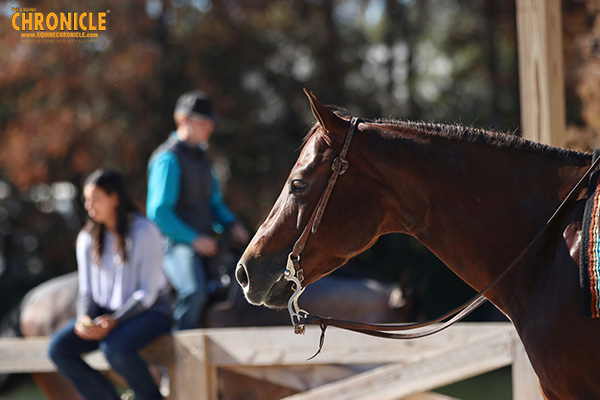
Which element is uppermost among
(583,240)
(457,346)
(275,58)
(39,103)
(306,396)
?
(275,58)

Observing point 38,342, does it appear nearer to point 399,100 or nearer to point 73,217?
point 73,217

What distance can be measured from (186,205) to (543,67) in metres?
2.54

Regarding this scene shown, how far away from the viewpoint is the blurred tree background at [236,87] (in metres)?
10.0

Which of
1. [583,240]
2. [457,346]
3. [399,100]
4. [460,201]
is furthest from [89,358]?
[399,100]

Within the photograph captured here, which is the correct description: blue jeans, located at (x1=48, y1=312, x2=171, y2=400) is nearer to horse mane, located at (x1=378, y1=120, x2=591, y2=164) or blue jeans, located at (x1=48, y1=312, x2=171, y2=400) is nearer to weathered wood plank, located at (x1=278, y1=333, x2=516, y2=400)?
weathered wood plank, located at (x1=278, y1=333, x2=516, y2=400)

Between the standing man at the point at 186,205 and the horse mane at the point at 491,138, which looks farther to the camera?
the standing man at the point at 186,205

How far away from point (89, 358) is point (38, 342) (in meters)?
0.40

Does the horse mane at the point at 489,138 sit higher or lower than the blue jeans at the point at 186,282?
higher

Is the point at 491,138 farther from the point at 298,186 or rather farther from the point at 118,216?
the point at 118,216

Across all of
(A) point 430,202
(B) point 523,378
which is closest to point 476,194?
(A) point 430,202

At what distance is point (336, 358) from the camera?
4.13 metres

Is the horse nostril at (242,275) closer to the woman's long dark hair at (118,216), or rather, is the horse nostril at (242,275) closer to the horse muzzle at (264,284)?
the horse muzzle at (264,284)

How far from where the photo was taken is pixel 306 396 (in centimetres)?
402

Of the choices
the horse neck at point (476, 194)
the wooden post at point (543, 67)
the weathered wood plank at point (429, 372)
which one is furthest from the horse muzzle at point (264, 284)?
the wooden post at point (543, 67)
